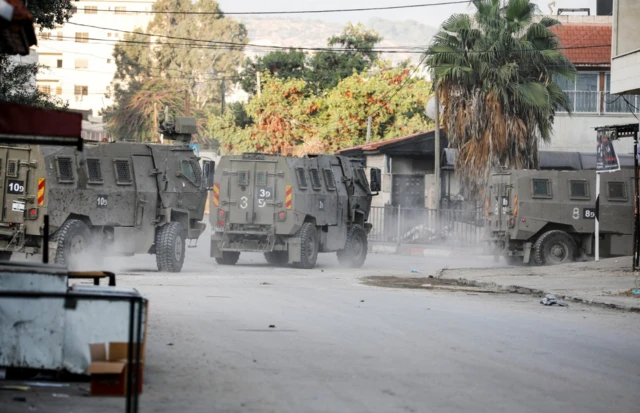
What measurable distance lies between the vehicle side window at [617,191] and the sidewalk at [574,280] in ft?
9.28

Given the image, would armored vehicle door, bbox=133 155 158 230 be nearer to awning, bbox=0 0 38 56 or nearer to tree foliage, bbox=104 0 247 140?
awning, bbox=0 0 38 56

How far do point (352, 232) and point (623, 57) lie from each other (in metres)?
8.51

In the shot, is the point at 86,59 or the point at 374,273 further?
the point at 86,59

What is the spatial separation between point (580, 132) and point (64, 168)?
27.0m

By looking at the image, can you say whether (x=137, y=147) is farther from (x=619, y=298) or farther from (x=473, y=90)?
(x=473, y=90)

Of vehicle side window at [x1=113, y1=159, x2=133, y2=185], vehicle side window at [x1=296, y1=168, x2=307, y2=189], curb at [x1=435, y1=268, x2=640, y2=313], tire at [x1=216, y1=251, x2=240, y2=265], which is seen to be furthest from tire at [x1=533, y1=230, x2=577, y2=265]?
vehicle side window at [x1=113, y1=159, x2=133, y2=185]

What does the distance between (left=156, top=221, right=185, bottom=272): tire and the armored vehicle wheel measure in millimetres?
4641

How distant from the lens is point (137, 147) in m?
24.1

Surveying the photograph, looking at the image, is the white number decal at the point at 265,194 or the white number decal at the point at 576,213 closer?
the white number decal at the point at 265,194

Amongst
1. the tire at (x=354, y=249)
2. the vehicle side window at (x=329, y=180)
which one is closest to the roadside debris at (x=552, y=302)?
the vehicle side window at (x=329, y=180)

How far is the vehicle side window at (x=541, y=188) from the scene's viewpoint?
93.8ft

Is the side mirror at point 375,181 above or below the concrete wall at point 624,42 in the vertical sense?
below

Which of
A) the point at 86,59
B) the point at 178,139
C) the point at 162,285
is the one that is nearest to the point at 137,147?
the point at 178,139

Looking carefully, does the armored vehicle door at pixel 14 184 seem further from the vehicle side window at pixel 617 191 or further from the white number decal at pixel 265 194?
the vehicle side window at pixel 617 191
